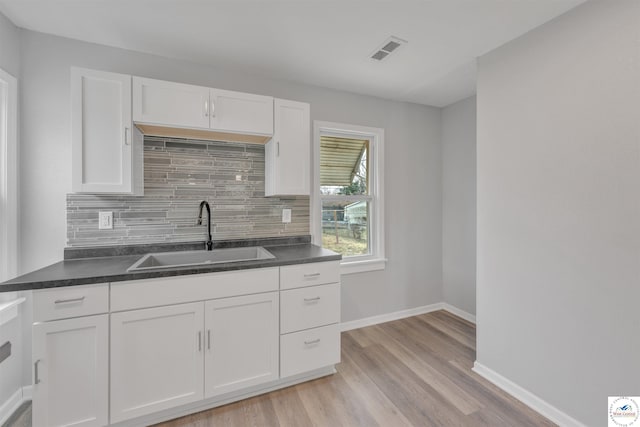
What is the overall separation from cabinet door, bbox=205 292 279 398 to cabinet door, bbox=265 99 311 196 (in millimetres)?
896

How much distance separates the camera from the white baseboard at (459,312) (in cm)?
297

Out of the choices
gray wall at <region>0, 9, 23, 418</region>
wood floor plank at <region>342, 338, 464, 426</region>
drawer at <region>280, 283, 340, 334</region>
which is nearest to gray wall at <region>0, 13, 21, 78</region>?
gray wall at <region>0, 9, 23, 418</region>

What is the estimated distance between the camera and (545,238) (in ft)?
5.59

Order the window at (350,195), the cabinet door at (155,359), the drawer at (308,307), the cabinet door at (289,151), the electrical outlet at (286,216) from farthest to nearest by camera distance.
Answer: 1. the window at (350,195)
2. the electrical outlet at (286,216)
3. the cabinet door at (289,151)
4. the drawer at (308,307)
5. the cabinet door at (155,359)

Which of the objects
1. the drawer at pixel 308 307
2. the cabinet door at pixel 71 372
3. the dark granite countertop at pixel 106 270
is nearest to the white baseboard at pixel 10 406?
the cabinet door at pixel 71 372

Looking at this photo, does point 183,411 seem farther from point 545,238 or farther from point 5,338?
point 545,238

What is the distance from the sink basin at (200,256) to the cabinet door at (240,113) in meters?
0.95

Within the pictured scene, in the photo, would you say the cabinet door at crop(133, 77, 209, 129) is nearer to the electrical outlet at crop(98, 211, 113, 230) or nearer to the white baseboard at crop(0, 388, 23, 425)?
the electrical outlet at crop(98, 211, 113, 230)

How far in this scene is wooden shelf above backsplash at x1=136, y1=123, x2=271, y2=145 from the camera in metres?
1.94

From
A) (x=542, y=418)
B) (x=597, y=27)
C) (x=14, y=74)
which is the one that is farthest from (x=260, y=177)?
(x=542, y=418)

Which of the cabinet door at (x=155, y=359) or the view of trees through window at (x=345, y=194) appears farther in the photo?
the view of trees through window at (x=345, y=194)

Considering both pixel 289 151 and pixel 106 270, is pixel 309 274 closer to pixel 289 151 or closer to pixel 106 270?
pixel 289 151

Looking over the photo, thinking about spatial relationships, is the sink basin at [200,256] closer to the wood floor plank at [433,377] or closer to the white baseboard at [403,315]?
the white baseboard at [403,315]

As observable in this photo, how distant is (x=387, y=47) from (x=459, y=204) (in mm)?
1953
